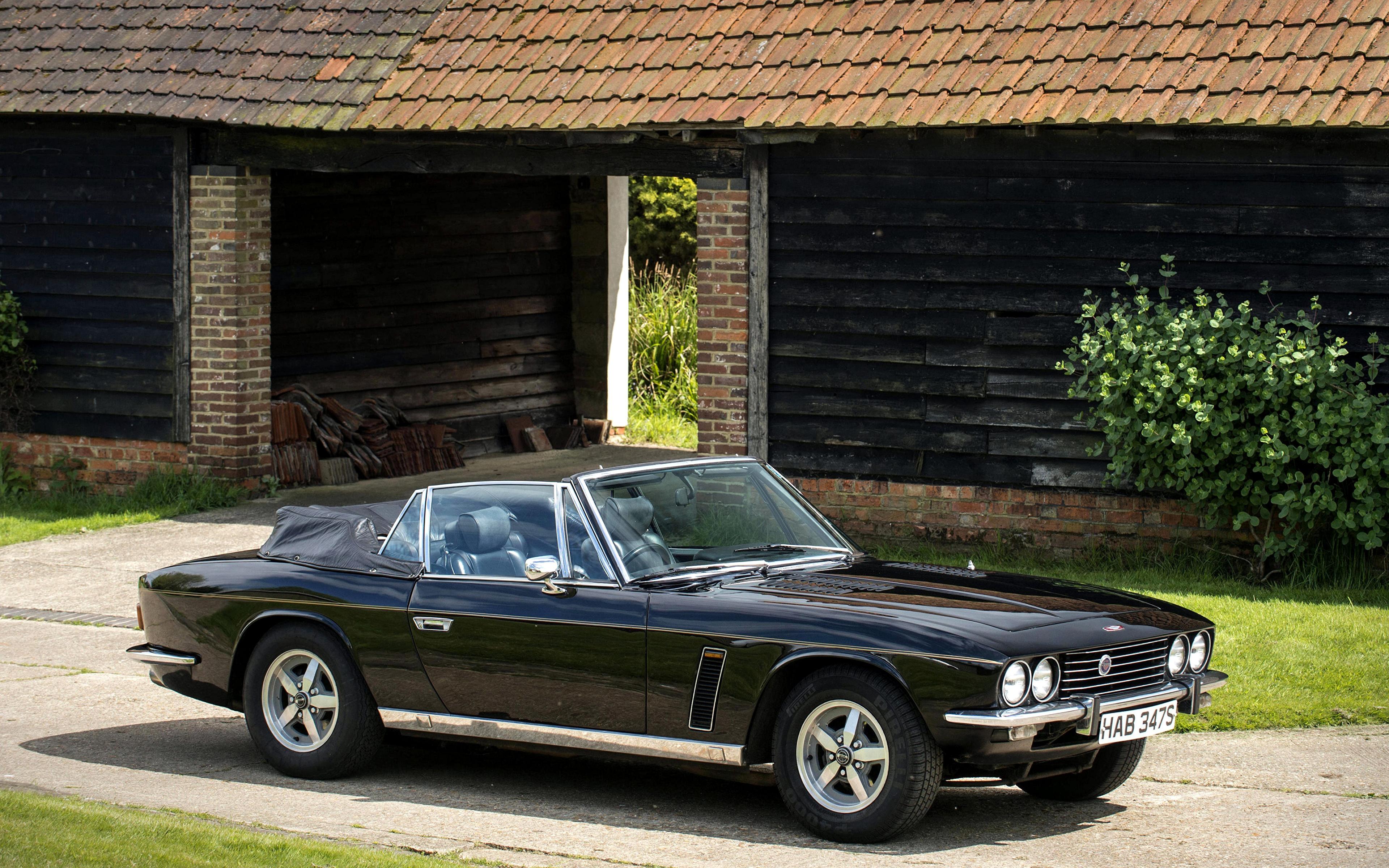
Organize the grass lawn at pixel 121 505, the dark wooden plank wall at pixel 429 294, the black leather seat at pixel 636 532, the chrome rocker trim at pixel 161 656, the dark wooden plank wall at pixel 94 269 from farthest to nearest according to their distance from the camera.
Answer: the dark wooden plank wall at pixel 429 294 < the dark wooden plank wall at pixel 94 269 < the grass lawn at pixel 121 505 < the chrome rocker trim at pixel 161 656 < the black leather seat at pixel 636 532

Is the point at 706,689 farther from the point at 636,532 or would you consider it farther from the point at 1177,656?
the point at 1177,656

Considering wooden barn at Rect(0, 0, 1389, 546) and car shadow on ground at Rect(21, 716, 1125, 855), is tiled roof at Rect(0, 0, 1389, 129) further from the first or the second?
car shadow on ground at Rect(21, 716, 1125, 855)

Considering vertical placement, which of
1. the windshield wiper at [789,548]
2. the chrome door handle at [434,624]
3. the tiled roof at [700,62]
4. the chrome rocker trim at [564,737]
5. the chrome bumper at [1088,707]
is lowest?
the chrome rocker trim at [564,737]

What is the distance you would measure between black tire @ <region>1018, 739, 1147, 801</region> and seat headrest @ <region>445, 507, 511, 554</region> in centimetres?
228

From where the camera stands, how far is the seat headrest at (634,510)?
681 centimetres

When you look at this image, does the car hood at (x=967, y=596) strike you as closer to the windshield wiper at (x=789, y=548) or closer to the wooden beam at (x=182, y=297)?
the windshield wiper at (x=789, y=548)

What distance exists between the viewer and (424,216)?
17.3 meters

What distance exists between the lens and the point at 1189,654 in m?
6.41

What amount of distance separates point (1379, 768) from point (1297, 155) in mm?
4654

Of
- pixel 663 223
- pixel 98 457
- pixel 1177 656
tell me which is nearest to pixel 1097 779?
pixel 1177 656

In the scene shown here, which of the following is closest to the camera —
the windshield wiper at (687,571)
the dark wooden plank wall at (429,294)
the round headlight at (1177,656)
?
the round headlight at (1177,656)

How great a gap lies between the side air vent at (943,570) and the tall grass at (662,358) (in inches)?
476

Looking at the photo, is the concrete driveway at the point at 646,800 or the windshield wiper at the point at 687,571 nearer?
the concrete driveway at the point at 646,800

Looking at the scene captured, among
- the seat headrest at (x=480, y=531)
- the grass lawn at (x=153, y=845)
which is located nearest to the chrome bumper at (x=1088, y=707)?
the grass lawn at (x=153, y=845)
